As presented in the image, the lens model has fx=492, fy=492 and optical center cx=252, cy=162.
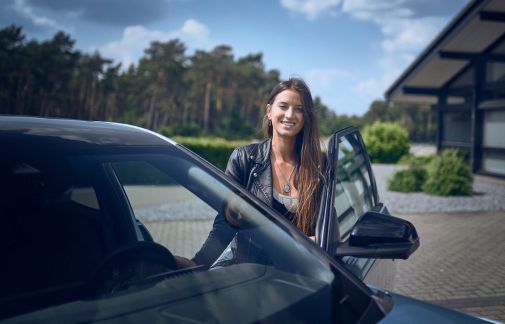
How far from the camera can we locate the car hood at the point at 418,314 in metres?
1.53

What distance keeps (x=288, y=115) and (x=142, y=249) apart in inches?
61.1

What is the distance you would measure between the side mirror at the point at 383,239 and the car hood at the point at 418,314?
0.18 metres

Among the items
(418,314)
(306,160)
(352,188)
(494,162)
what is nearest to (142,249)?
(418,314)

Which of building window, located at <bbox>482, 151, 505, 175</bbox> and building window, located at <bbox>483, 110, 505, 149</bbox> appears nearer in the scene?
building window, located at <bbox>482, 151, 505, 175</bbox>

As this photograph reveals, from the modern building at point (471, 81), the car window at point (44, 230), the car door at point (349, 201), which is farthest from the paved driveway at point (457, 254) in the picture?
the modern building at point (471, 81)

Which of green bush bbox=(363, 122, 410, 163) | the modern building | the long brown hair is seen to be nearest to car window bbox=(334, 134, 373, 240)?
the long brown hair

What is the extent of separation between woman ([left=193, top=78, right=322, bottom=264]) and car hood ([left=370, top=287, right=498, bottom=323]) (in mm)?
1015

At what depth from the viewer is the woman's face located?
9.63 ft

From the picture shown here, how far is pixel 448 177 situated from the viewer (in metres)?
13.0

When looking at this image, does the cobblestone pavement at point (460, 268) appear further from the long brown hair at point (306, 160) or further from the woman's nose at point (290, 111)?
the woman's nose at point (290, 111)

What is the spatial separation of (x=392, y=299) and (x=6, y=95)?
148 feet

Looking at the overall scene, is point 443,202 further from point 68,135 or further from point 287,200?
point 68,135

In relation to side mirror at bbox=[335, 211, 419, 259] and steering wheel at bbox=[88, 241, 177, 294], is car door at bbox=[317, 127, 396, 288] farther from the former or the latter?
steering wheel at bbox=[88, 241, 177, 294]

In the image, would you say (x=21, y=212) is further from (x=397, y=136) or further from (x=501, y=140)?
(x=397, y=136)
